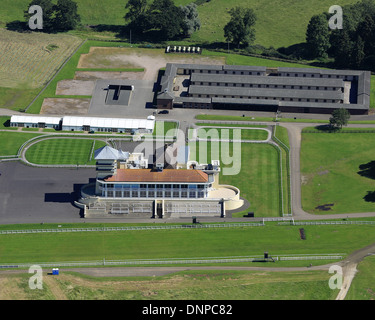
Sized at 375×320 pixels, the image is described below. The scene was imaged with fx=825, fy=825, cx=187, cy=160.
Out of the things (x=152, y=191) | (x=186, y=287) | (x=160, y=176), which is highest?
(x=160, y=176)

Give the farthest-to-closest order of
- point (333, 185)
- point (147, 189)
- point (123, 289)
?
point (333, 185) < point (147, 189) < point (123, 289)

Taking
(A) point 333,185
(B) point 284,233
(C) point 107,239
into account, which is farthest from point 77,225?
(A) point 333,185

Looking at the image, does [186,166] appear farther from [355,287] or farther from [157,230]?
[355,287]

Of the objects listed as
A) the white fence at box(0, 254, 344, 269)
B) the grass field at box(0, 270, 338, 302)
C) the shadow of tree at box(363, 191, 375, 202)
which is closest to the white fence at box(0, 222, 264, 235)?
the white fence at box(0, 254, 344, 269)

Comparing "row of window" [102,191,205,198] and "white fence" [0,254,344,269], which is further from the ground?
"row of window" [102,191,205,198]

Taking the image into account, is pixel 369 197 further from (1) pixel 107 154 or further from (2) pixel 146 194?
(1) pixel 107 154

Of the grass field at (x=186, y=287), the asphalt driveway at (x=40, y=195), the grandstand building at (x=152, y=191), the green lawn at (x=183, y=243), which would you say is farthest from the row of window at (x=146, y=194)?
the grass field at (x=186, y=287)

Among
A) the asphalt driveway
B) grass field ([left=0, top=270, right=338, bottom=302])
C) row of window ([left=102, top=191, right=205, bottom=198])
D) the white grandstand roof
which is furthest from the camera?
row of window ([left=102, top=191, right=205, bottom=198])

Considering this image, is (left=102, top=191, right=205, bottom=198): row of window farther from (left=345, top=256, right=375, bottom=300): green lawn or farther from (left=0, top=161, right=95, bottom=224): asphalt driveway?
(left=345, top=256, right=375, bottom=300): green lawn

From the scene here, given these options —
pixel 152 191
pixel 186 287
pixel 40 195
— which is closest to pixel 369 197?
pixel 152 191
